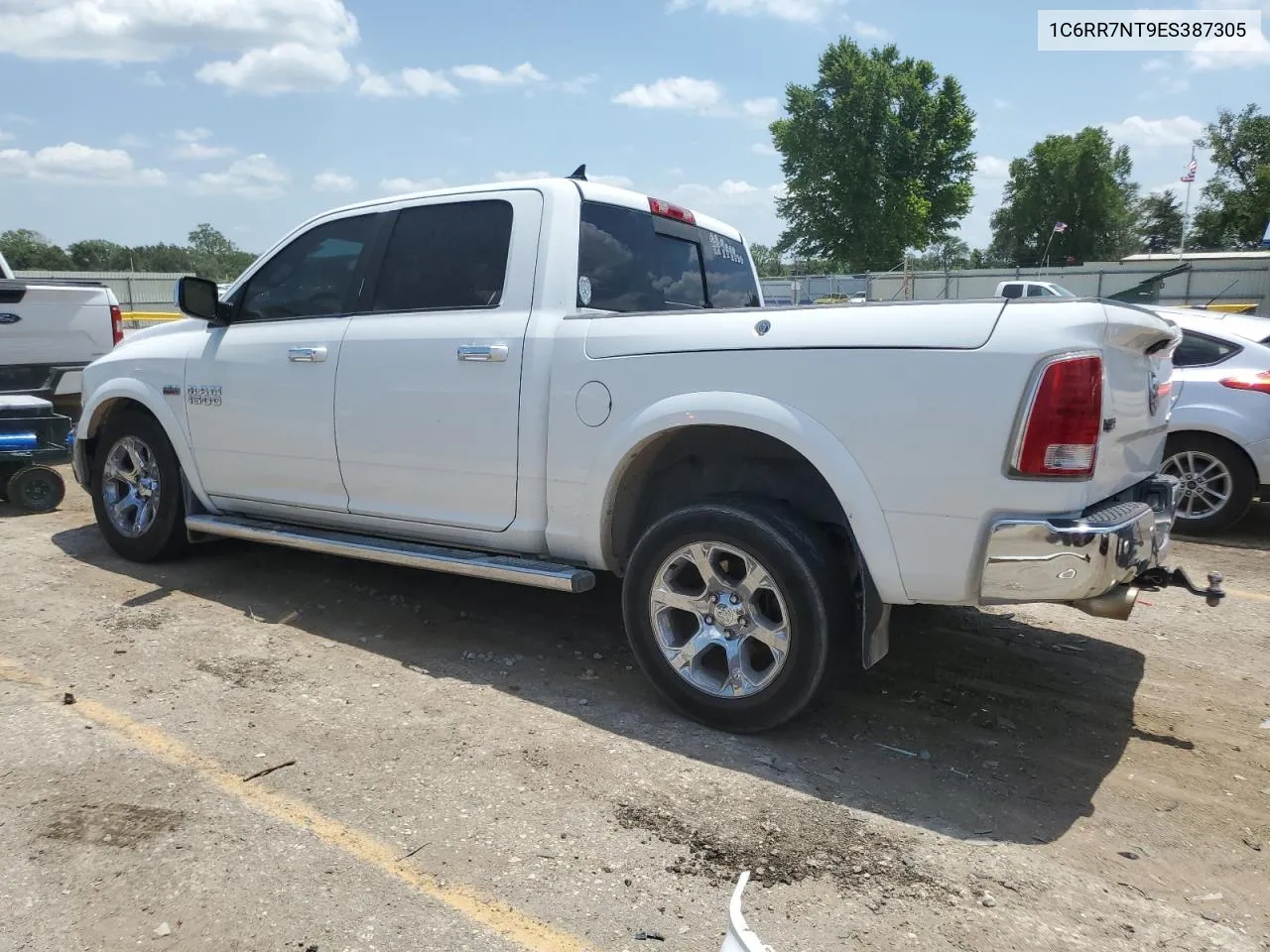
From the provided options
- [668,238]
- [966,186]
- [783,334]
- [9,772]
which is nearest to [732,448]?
[783,334]

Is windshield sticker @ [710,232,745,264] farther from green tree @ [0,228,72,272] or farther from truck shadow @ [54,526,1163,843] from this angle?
green tree @ [0,228,72,272]

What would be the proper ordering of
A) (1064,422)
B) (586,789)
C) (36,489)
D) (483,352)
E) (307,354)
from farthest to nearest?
(36,489) → (307,354) → (483,352) → (586,789) → (1064,422)

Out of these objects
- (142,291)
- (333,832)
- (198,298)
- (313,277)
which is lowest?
(333,832)

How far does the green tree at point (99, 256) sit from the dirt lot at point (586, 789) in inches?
2611

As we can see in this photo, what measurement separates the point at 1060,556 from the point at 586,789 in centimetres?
167

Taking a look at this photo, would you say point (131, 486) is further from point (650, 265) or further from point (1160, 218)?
point (1160, 218)

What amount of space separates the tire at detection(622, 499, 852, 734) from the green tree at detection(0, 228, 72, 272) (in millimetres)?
59128

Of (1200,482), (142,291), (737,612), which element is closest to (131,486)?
(737,612)

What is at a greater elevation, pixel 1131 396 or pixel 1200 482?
pixel 1131 396

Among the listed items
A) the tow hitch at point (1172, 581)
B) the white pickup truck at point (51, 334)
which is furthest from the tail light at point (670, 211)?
the white pickup truck at point (51, 334)

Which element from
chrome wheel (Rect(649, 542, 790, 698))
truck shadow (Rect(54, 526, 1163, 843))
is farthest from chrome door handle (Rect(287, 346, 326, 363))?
chrome wheel (Rect(649, 542, 790, 698))

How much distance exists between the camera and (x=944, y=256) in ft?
226

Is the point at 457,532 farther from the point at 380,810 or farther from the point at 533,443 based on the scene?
the point at 380,810

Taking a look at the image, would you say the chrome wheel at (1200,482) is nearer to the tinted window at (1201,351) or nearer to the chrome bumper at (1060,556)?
the tinted window at (1201,351)
